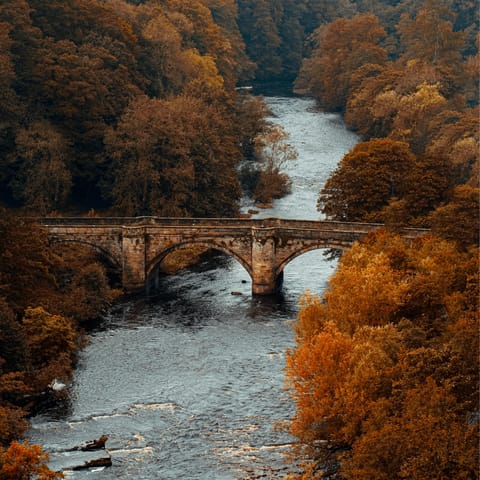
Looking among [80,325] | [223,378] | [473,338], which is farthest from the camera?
[80,325]

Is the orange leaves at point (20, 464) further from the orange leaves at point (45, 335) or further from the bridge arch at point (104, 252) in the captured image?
the bridge arch at point (104, 252)

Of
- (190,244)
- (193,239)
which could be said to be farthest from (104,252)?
(193,239)

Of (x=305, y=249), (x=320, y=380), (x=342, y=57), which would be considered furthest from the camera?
(x=342, y=57)

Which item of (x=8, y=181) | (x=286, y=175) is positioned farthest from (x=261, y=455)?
(x=286, y=175)

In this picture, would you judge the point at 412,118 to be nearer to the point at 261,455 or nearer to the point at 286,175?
the point at 286,175

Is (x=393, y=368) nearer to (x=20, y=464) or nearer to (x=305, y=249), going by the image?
(x=20, y=464)

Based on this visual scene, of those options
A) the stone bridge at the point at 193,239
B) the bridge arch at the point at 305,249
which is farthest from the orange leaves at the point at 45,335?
the bridge arch at the point at 305,249

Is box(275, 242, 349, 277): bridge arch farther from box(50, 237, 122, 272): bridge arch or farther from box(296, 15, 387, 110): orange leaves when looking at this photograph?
box(296, 15, 387, 110): orange leaves
